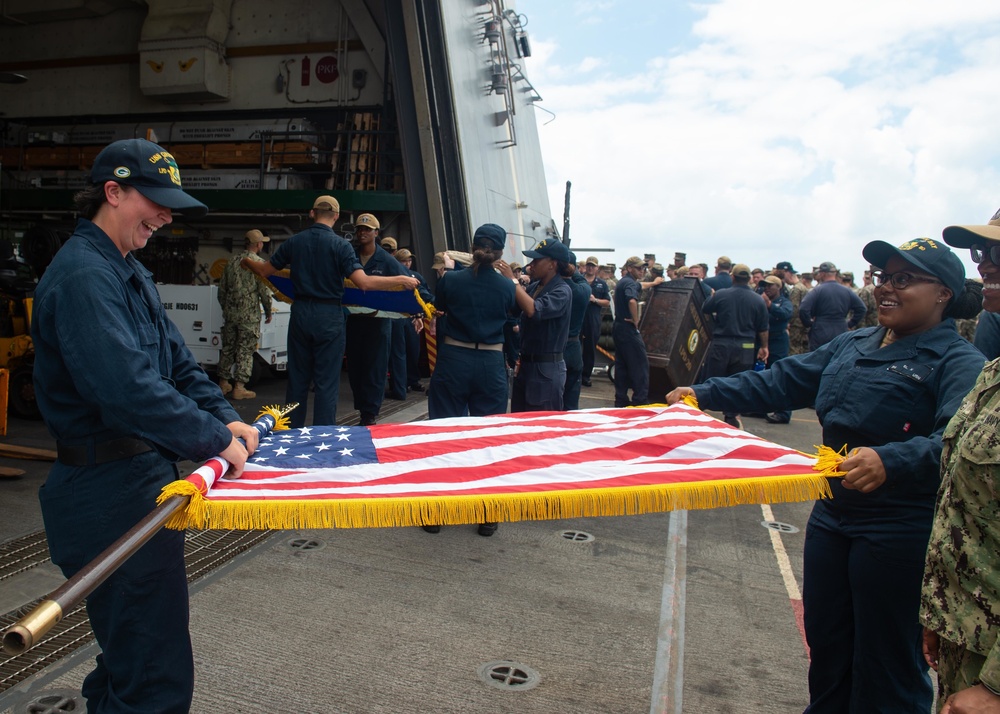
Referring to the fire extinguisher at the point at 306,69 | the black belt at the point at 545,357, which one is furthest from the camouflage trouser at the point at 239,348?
the fire extinguisher at the point at 306,69

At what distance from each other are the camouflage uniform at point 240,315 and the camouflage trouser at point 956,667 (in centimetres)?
787

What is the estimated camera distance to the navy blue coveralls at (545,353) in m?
5.57

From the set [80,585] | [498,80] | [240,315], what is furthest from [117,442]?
[498,80]

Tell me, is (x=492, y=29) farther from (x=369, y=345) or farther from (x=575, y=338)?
(x=369, y=345)

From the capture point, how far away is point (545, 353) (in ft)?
18.8

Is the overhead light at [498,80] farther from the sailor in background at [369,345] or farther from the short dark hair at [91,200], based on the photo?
the short dark hair at [91,200]

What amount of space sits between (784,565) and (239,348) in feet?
21.0

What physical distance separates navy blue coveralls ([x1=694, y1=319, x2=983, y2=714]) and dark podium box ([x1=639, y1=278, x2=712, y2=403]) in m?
6.42

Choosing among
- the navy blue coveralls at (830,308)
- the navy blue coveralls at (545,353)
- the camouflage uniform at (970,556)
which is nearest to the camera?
the camouflage uniform at (970,556)

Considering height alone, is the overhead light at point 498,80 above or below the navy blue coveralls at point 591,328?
above

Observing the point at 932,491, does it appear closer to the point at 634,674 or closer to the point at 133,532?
the point at 634,674

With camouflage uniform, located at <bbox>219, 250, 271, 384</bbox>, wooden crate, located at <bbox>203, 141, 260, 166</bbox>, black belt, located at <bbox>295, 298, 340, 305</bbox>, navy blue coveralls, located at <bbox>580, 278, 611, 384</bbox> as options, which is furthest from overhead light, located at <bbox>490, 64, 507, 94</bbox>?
black belt, located at <bbox>295, 298, 340, 305</bbox>

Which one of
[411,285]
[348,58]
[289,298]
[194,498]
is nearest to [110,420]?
[194,498]

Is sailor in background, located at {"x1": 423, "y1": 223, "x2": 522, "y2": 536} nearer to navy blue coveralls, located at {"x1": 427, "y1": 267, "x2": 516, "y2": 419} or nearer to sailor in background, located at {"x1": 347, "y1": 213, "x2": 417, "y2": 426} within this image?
navy blue coveralls, located at {"x1": 427, "y1": 267, "x2": 516, "y2": 419}
